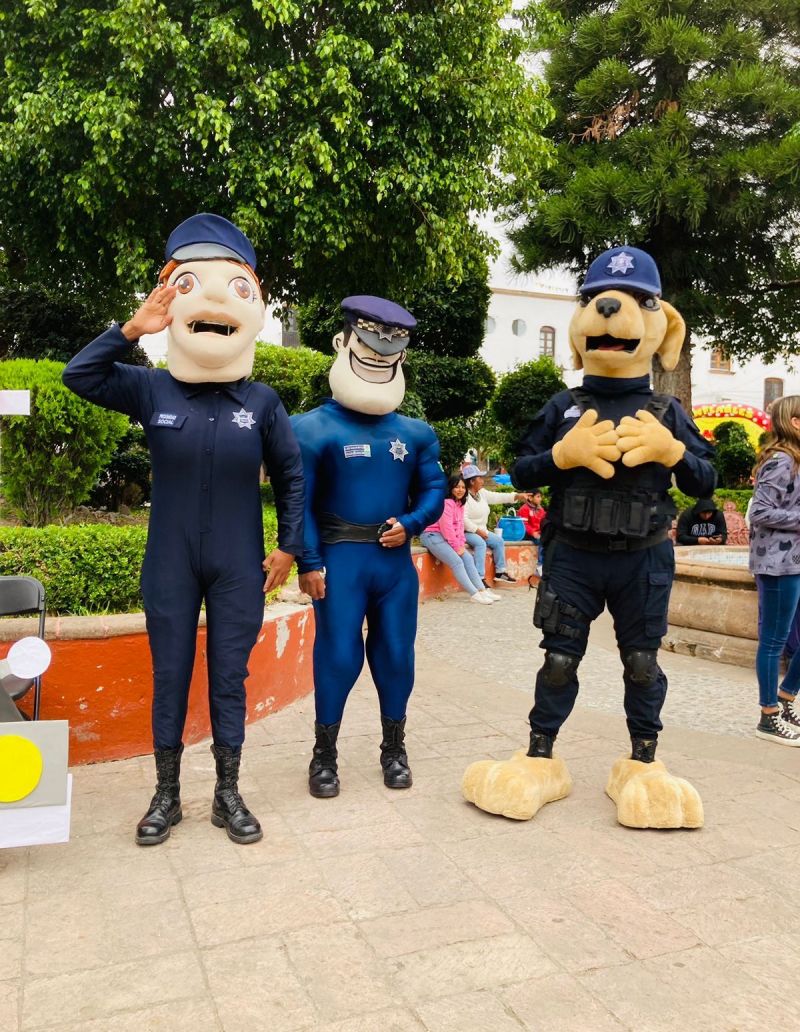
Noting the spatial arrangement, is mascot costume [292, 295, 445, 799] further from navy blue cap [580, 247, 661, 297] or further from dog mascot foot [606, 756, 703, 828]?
dog mascot foot [606, 756, 703, 828]

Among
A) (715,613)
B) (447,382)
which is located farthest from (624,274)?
(447,382)

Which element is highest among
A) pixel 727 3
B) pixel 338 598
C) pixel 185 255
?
pixel 727 3

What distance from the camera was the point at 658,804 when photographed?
3449 millimetres

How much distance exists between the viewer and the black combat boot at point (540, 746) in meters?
3.73

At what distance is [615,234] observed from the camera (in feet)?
46.0

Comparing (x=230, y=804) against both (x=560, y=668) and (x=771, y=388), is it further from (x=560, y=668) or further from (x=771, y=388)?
(x=771, y=388)

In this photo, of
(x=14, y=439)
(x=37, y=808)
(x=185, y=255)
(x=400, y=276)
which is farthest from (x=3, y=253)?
(x=37, y=808)

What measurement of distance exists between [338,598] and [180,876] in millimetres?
1249

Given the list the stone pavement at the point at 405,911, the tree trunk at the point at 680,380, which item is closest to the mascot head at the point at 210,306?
the stone pavement at the point at 405,911

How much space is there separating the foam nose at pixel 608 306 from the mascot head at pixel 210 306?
130 cm

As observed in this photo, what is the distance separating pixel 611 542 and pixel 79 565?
2.62m

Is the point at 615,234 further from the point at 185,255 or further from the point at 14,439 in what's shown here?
the point at 185,255

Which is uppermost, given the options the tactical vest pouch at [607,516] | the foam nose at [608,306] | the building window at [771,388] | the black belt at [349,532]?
the building window at [771,388]

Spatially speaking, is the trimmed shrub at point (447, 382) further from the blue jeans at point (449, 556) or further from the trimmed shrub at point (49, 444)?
the trimmed shrub at point (49, 444)
